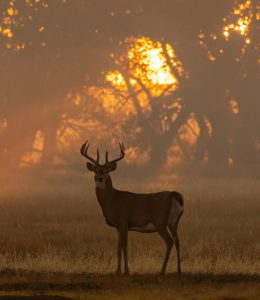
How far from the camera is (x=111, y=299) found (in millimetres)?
13797

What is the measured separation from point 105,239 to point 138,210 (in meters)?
8.33

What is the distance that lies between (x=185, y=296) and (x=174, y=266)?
4.02 meters

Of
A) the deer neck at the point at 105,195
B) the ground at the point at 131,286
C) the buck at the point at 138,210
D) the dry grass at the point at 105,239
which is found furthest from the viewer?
the dry grass at the point at 105,239

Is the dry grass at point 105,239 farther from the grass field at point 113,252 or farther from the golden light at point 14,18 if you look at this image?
the golden light at point 14,18

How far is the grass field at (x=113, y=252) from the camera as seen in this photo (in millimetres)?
14852

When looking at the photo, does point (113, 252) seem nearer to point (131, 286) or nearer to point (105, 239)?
point (105, 239)

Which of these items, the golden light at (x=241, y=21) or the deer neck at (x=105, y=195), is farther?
the golden light at (x=241, y=21)

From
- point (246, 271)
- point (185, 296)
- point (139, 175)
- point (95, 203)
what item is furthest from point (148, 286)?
point (139, 175)

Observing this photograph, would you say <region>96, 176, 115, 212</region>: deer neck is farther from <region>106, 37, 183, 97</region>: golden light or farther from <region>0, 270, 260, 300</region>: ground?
<region>106, 37, 183, 97</region>: golden light

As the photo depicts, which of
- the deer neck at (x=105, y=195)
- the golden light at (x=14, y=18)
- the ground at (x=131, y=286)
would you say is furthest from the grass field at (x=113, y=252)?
the golden light at (x=14, y=18)

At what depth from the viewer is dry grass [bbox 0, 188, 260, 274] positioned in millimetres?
17938

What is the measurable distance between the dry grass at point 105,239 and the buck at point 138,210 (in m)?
0.93

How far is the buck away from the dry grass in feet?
3.06

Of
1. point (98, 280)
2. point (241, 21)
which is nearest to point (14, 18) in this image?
point (241, 21)
